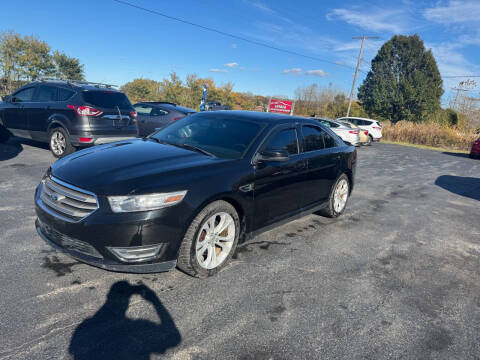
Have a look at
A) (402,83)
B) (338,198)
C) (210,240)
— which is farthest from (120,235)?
(402,83)

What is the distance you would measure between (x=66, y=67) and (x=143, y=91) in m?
10.5

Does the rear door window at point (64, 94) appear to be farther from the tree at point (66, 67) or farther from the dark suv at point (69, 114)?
the tree at point (66, 67)

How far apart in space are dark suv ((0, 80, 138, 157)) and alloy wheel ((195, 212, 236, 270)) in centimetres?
566

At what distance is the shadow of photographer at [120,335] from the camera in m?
2.20

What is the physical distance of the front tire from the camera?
3.01m

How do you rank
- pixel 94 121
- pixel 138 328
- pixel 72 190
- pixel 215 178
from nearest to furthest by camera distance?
pixel 138 328 → pixel 72 190 → pixel 215 178 → pixel 94 121

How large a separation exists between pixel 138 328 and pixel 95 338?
0.98 ft

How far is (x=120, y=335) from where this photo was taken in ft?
7.75

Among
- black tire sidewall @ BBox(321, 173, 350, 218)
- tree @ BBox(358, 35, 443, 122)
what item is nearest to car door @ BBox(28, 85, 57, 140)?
black tire sidewall @ BBox(321, 173, 350, 218)

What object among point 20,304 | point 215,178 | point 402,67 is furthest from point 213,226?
point 402,67

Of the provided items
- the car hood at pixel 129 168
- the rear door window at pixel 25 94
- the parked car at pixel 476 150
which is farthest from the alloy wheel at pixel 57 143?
the parked car at pixel 476 150

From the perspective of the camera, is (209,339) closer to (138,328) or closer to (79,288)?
(138,328)

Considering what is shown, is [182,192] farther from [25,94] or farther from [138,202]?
[25,94]

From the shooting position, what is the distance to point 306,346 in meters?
2.44
